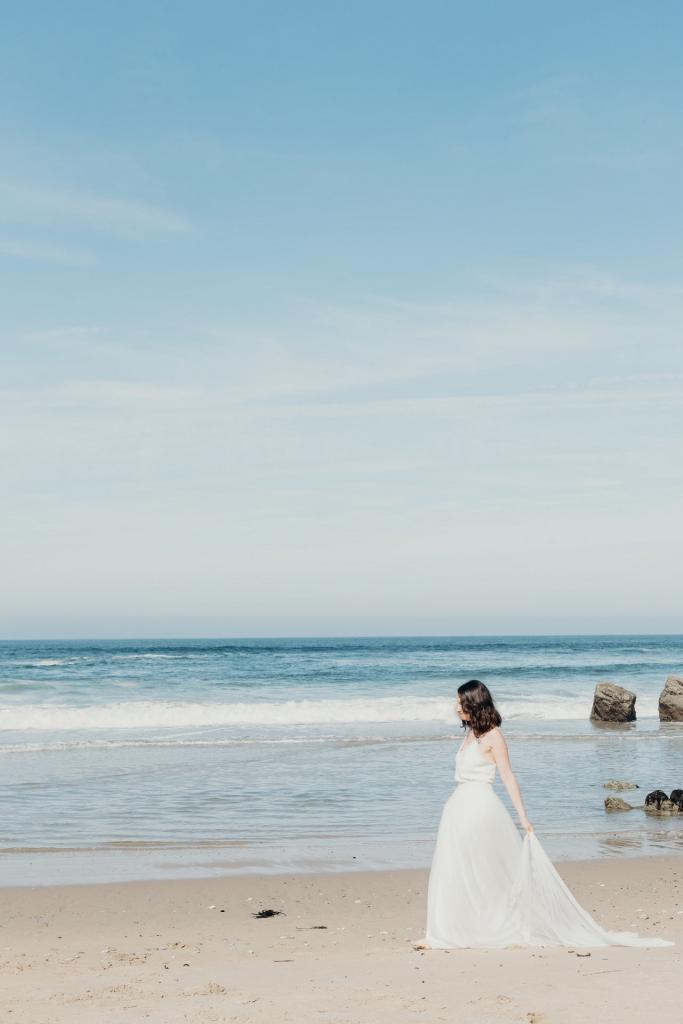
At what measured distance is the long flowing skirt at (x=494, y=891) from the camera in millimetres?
7578

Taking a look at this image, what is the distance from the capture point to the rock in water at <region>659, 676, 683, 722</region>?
28.5m

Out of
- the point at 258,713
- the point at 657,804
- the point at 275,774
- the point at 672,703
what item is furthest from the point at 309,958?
the point at 258,713

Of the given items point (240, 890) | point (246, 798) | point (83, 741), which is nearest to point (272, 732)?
point (83, 741)

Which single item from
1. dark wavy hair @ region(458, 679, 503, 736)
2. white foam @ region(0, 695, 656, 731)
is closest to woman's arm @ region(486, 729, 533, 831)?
dark wavy hair @ region(458, 679, 503, 736)

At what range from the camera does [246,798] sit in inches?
611

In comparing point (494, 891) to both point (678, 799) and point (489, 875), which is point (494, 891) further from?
point (678, 799)

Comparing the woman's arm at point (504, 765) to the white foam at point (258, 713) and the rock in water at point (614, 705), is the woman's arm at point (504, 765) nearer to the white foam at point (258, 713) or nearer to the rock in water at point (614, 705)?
the rock in water at point (614, 705)

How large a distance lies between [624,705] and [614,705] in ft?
0.86

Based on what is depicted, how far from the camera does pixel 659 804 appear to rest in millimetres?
14391

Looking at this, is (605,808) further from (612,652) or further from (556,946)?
(612,652)

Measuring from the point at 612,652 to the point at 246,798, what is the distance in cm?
6515

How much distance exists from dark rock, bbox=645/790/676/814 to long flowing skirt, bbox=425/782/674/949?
265 inches

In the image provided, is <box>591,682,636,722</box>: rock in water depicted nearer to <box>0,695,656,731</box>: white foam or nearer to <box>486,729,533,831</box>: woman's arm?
<box>0,695,656,731</box>: white foam

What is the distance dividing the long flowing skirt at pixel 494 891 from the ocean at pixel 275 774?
3.61m
